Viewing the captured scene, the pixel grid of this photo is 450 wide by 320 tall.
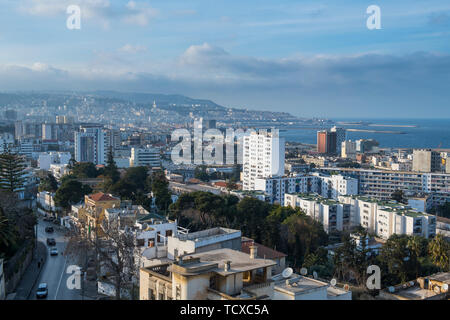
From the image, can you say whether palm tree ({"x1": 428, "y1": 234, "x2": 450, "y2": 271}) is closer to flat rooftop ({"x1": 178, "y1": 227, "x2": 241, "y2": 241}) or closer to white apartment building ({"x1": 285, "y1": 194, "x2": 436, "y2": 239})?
white apartment building ({"x1": 285, "y1": 194, "x2": 436, "y2": 239})

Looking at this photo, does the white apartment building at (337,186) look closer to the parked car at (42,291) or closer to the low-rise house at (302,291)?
the parked car at (42,291)

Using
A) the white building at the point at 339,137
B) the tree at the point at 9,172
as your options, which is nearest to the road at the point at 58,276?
the tree at the point at 9,172

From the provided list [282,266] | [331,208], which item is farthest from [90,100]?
[282,266]

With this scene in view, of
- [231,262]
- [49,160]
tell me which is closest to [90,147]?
[49,160]

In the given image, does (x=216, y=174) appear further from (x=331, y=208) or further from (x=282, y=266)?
(x=282, y=266)

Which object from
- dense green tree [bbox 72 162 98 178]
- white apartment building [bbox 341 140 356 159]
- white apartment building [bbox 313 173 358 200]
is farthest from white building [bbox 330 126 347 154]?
dense green tree [bbox 72 162 98 178]

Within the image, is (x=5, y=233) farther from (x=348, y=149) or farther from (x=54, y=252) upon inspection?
(x=348, y=149)

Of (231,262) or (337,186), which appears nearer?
(231,262)

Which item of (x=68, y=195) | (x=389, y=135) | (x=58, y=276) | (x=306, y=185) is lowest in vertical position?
(x=58, y=276)
